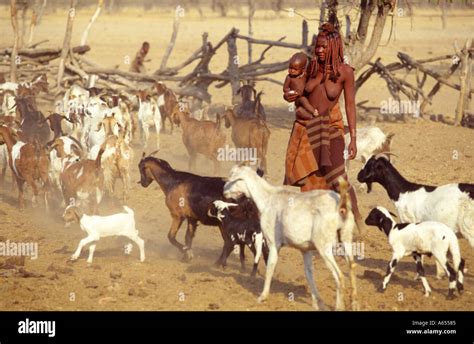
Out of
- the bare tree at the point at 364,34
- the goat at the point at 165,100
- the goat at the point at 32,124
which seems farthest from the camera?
the goat at the point at 165,100

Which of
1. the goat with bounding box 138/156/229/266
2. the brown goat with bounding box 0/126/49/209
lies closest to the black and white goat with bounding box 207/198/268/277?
the goat with bounding box 138/156/229/266

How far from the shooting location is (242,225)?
1069cm

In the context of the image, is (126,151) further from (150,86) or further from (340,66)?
(150,86)

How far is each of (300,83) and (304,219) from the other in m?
1.76

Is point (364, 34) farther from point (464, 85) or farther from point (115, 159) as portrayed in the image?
point (115, 159)

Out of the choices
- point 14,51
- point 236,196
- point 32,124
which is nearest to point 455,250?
point 236,196

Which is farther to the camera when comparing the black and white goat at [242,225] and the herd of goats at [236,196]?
the black and white goat at [242,225]

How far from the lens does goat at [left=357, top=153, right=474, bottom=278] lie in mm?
10719

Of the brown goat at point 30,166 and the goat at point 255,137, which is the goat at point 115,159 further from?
the goat at point 255,137

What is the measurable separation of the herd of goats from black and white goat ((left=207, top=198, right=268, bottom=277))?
0.5 inches

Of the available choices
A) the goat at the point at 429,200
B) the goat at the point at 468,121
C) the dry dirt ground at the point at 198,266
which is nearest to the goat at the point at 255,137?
the dry dirt ground at the point at 198,266

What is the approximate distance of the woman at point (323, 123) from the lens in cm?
1005
